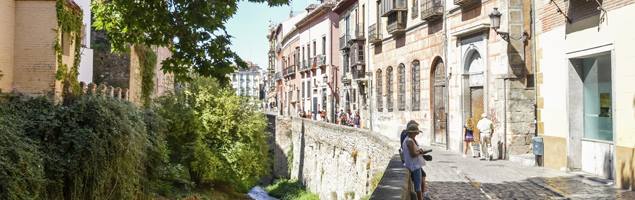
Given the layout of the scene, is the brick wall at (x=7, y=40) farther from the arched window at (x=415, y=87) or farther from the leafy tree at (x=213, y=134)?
the arched window at (x=415, y=87)

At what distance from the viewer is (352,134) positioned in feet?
61.1

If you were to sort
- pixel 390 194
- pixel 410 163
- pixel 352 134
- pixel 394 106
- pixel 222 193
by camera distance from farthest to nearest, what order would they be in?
pixel 222 193 → pixel 394 106 → pixel 352 134 → pixel 410 163 → pixel 390 194

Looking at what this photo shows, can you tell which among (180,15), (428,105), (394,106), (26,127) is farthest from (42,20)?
(394,106)

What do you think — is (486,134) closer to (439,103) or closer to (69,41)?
(439,103)

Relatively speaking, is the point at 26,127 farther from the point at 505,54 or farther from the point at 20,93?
the point at 505,54

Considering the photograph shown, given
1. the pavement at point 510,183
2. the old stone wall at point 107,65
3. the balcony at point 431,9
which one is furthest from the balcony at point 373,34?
the pavement at point 510,183

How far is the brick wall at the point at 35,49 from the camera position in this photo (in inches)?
489

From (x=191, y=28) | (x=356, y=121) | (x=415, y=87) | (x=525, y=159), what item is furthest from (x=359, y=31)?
(x=191, y=28)

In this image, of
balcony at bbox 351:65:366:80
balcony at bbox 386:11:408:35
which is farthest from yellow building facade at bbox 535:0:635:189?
balcony at bbox 351:65:366:80

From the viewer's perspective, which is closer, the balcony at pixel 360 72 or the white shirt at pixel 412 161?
the white shirt at pixel 412 161

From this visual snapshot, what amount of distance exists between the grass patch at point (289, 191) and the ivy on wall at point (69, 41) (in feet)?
46.1

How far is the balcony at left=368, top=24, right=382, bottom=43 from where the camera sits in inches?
974

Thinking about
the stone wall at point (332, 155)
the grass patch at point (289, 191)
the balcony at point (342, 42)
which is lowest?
the grass patch at point (289, 191)

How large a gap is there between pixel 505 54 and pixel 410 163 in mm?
7657
